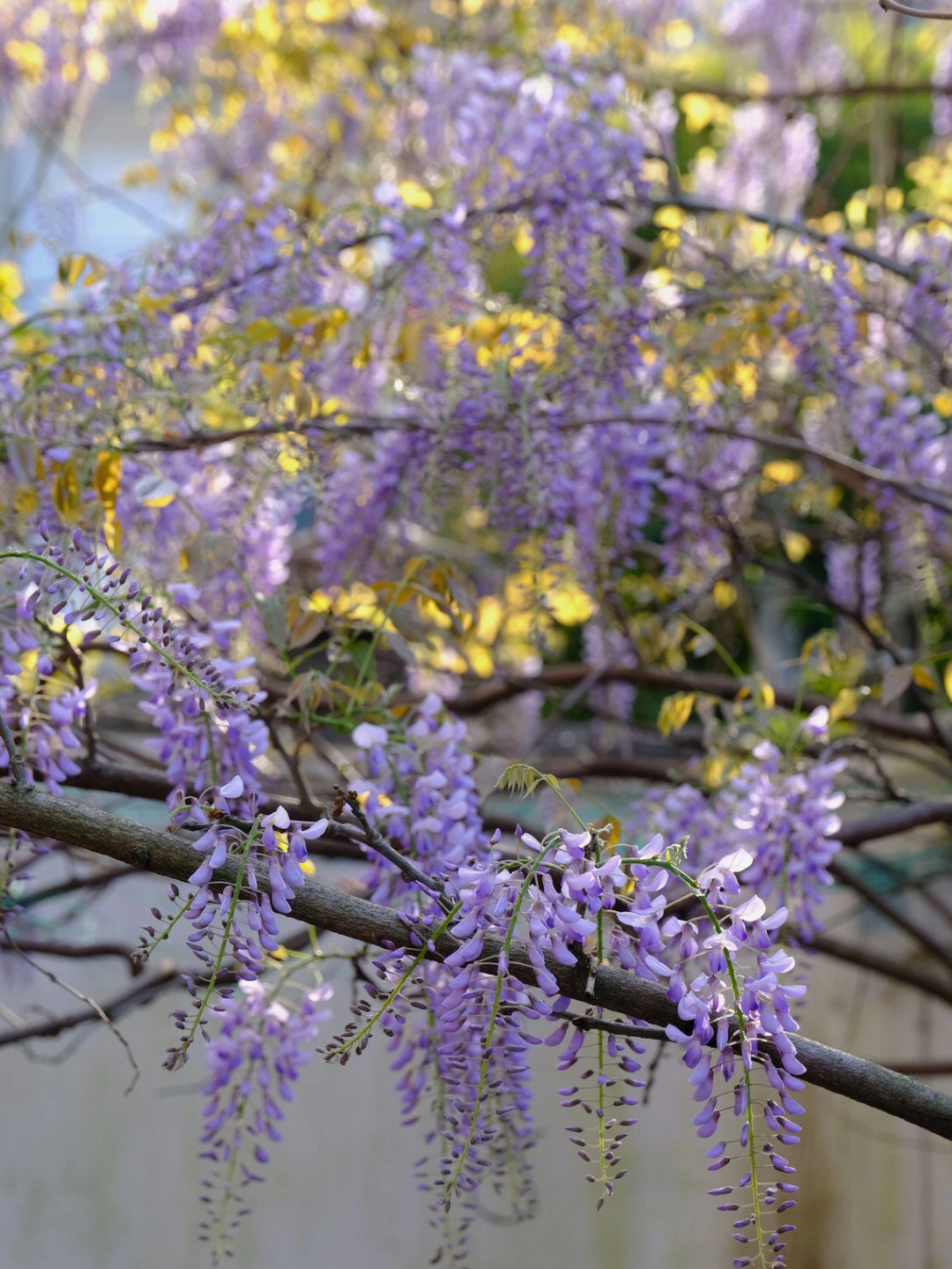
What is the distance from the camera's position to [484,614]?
7.78 ft

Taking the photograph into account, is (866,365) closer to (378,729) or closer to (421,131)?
(378,729)

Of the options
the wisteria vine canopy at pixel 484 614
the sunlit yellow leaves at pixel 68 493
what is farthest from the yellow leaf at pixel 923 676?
the sunlit yellow leaves at pixel 68 493

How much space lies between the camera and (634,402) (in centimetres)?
177

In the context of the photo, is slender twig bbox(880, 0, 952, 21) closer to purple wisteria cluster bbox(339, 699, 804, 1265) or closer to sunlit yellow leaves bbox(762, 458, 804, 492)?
purple wisteria cluster bbox(339, 699, 804, 1265)

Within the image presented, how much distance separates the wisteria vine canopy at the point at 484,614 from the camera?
86cm

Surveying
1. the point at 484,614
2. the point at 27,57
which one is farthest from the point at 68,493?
the point at 27,57

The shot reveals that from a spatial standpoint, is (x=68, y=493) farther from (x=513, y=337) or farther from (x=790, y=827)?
(x=790, y=827)

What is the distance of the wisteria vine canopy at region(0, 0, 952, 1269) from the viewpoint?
86 centimetres

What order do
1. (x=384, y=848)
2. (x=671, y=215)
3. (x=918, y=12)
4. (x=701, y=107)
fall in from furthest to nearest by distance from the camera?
1. (x=701, y=107)
2. (x=671, y=215)
3. (x=918, y=12)
4. (x=384, y=848)

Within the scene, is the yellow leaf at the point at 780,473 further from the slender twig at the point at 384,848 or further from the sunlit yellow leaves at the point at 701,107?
the slender twig at the point at 384,848

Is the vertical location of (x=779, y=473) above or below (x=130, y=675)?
above

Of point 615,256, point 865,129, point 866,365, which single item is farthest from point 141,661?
point 865,129

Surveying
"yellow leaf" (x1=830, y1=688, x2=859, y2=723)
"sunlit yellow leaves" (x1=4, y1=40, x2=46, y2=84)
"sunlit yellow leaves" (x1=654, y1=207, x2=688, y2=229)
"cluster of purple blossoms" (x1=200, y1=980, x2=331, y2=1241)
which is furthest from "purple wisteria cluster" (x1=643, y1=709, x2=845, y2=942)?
"sunlit yellow leaves" (x1=4, y1=40, x2=46, y2=84)

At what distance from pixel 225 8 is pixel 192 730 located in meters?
3.33
